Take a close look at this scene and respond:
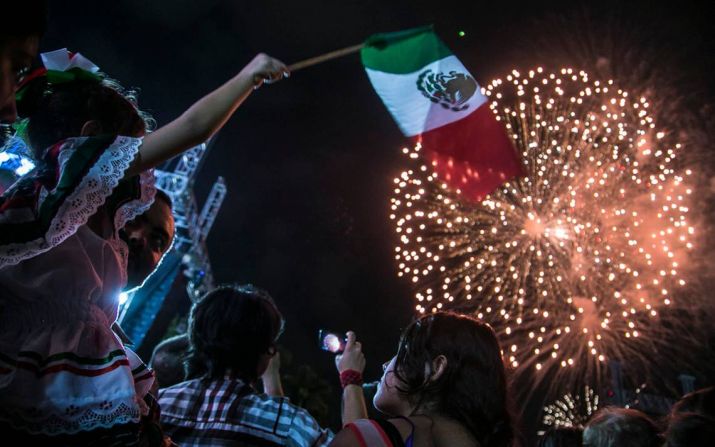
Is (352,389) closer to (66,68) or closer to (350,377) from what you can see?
(350,377)

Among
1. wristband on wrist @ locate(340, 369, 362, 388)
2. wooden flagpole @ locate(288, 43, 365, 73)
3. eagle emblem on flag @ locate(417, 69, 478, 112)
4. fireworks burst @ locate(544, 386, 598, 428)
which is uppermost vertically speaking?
eagle emblem on flag @ locate(417, 69, 478, 112)

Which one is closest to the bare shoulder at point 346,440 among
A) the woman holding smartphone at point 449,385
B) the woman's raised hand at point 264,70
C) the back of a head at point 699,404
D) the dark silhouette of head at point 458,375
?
the woman holding smartphone at point 449,385

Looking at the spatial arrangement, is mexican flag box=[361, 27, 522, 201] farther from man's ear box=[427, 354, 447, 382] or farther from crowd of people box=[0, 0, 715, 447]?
man's ear box=[427, 354, 447, 382]

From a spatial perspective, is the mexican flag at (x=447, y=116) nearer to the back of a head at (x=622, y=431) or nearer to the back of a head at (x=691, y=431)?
the back of a head at (x=622, y=431)

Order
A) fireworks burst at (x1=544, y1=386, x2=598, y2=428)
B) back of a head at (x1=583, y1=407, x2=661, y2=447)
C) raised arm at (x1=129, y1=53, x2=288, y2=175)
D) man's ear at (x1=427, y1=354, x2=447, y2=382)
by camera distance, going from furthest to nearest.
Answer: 1. fireworks burst at (x1=544, y1=386, x2=598, y2=428)
2. back of a head at (x1=583, y1=407, x2=661, y2=447)
3. man's ear at (x1=427, y1=354, x2=447, y2=382)
4. raised arm at (x1=129, y1=53, x2=288, y2=175)

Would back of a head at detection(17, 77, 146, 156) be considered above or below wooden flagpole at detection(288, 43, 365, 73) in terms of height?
below

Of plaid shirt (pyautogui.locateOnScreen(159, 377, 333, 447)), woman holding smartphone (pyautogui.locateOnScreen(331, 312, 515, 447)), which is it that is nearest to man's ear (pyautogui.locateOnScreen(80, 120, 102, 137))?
plaid shirt (pyautogui.locateOnScreen(159, 377, 333, 447))

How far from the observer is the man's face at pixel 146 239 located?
2271 millimetres

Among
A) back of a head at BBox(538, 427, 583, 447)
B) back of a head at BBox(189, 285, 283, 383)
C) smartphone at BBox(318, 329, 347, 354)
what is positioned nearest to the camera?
back of a head at BBox(189, 285, 283, 383)

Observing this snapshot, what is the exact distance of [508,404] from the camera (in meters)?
2.51

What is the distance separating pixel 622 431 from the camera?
3346mm

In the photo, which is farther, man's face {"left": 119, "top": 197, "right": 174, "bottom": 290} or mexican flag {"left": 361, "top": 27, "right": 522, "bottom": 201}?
mexican flag {"left": 361, "top": 27, "right": 522, "bottom": 201}

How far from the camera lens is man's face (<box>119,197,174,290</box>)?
7.45 feet

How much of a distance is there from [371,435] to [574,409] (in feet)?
73.7
